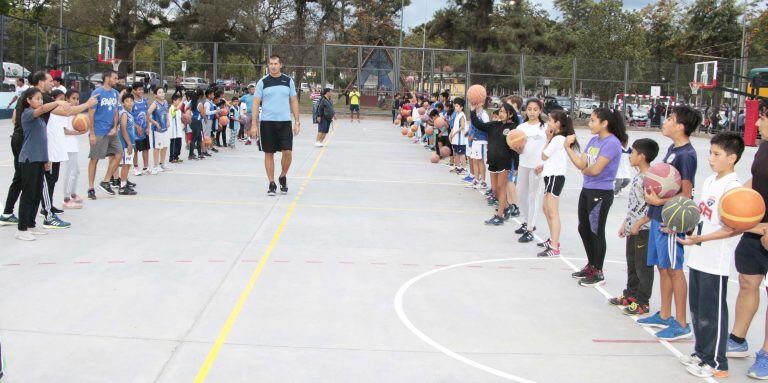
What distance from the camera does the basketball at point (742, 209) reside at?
462cm

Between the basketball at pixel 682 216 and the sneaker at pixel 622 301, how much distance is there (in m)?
1.32

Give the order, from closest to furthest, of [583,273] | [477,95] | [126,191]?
1. [583,273]
2. [477,95]
3. [126,191]

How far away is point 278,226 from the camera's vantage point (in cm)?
935

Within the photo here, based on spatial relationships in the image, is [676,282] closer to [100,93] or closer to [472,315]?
[472,315]

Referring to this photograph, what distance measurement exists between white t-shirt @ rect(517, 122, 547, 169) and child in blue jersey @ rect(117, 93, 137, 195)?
623 cm

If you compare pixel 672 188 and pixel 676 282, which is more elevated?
pixel 672 188

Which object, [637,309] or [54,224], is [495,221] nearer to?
[637,309]

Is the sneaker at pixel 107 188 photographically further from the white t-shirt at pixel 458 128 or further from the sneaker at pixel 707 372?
the sneaker at pixel 707 372

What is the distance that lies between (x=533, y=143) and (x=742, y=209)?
4.81 m

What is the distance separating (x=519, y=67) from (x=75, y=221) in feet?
111

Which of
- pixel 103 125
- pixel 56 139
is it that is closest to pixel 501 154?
pixel 56 139

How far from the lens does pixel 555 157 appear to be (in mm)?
8180

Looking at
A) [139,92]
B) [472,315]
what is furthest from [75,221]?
[472,315]

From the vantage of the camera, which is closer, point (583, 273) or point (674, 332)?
point (674, 332)
